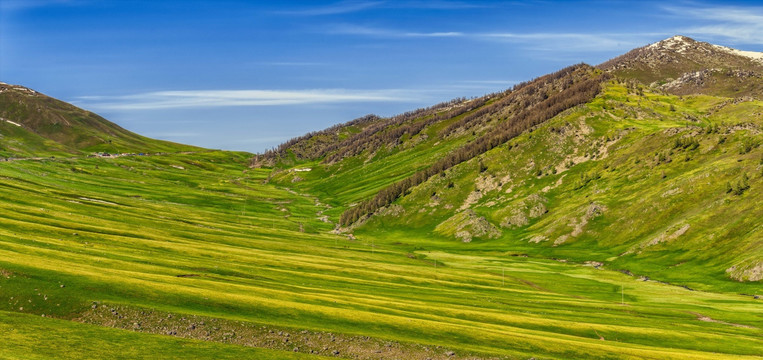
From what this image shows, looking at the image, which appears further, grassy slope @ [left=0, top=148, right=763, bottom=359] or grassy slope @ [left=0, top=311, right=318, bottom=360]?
grassy slope @ [left=0, top=148, right=763, bottom=359]

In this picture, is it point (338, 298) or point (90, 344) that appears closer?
point (90, 344)

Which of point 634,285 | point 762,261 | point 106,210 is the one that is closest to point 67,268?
point 106,210

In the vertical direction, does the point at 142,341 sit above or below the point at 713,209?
below

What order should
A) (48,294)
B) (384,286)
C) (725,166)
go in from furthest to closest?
(725,166)
(384,286)
(48,294)

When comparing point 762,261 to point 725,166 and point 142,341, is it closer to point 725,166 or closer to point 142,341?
point 725,166

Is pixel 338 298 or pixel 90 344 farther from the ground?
pixel 90 344

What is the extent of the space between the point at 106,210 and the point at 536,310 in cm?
12548

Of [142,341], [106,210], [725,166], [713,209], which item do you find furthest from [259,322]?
[725,166]

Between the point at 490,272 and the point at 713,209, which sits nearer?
the point at 490,272

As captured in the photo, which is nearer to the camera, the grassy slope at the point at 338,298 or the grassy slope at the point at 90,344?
the grassy slope at the point at 90,344

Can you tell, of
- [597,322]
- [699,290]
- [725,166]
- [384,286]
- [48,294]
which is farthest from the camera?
[725,166]

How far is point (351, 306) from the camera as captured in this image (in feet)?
232

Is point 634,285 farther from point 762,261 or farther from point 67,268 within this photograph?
point 67,268

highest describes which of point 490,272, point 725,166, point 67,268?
point 725,166
